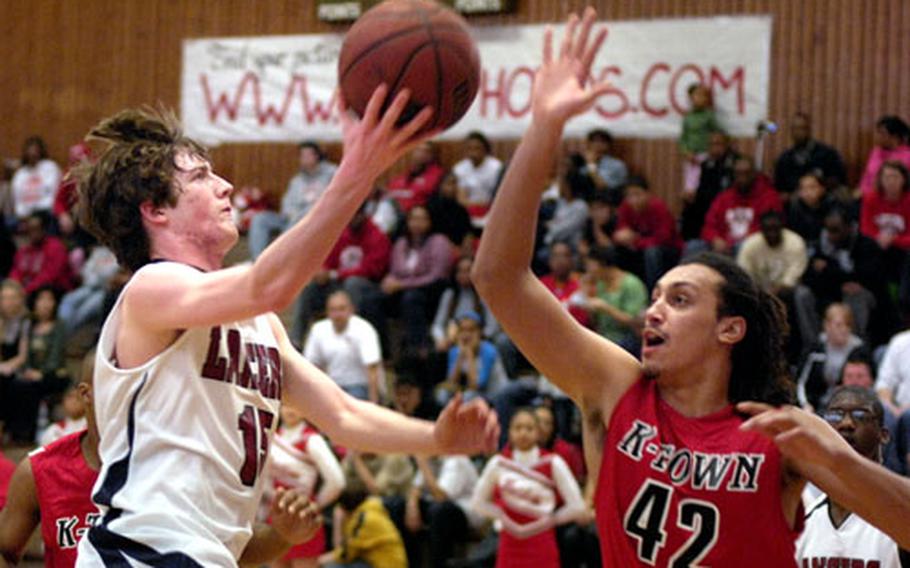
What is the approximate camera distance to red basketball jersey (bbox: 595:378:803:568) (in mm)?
3574

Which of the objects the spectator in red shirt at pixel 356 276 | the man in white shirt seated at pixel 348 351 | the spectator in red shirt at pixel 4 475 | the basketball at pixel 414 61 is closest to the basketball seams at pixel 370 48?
the basketball at pixel 414 61

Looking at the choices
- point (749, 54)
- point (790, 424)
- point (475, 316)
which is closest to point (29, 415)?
point (475, 316)

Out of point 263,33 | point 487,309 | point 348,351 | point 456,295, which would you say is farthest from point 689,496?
point 263,33

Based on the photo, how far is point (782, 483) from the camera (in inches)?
143

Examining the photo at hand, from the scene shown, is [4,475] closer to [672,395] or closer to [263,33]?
[672,395]

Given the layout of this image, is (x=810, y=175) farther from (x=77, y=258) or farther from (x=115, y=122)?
(x=115, y=122)

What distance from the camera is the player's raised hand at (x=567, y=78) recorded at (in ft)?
10.6

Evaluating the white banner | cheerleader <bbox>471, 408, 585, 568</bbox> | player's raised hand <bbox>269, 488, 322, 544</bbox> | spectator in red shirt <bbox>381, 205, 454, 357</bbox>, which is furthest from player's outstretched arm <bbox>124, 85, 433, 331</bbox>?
the white banner

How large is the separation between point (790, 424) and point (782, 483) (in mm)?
551

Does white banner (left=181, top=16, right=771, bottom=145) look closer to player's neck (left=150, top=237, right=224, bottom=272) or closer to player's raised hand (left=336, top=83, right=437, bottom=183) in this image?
player's neck (left=150, top=237, right=224, bottom=272)

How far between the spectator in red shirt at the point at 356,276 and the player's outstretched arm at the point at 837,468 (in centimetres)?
948

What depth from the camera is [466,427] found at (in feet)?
11.8

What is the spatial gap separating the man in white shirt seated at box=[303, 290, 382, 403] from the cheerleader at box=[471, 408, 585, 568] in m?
2.16

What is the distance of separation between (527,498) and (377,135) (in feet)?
21.5
